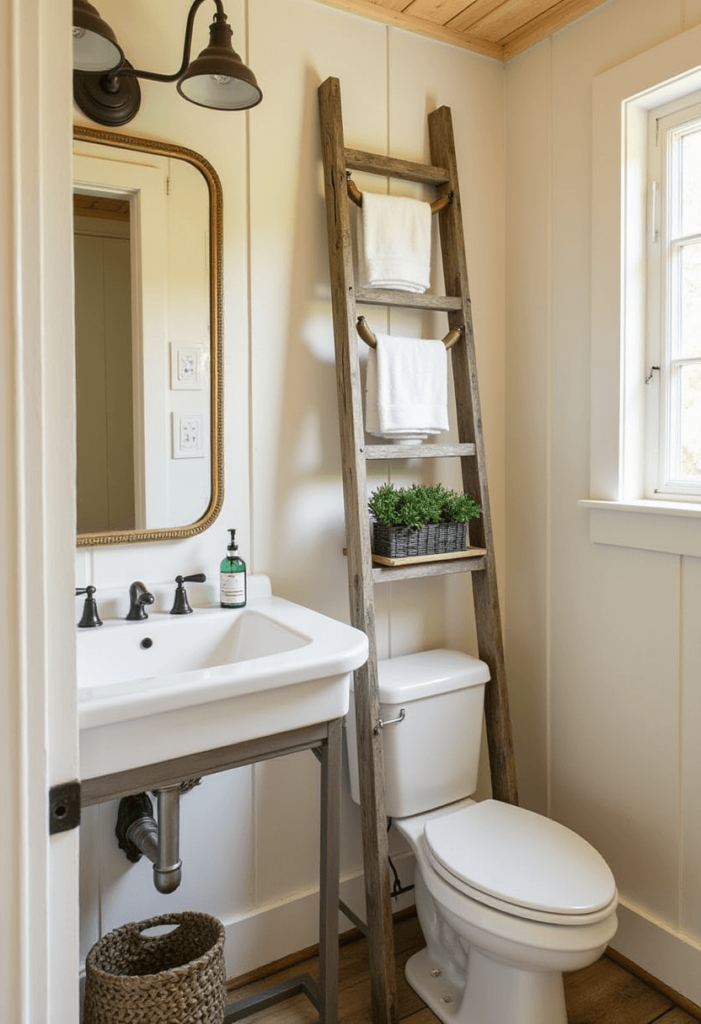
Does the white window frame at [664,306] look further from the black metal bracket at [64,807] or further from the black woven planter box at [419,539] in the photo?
the black metal bracket at [64,807]

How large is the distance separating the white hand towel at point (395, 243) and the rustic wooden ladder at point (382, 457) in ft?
0.13

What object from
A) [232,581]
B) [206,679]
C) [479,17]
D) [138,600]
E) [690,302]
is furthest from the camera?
[479,17]

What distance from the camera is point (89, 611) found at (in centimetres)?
153

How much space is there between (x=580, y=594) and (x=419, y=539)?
18.8 inches

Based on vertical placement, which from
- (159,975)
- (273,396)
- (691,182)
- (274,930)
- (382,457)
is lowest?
(274,930)

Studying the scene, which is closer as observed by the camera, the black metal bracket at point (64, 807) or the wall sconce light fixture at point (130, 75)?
the black metal bracket at point (64, 807)

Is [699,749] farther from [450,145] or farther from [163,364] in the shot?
[450,145]

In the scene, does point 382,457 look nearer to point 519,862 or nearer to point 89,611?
point 89,611

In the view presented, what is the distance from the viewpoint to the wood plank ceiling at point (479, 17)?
187cm

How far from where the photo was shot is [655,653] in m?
1.79

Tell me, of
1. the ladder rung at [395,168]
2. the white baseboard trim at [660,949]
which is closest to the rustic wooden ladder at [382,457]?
the ladder rung at [395,168]

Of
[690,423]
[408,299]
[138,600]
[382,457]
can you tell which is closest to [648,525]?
[690,423]

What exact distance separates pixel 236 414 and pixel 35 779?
1.12 metres

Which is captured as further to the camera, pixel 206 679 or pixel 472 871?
pixel 472 871
